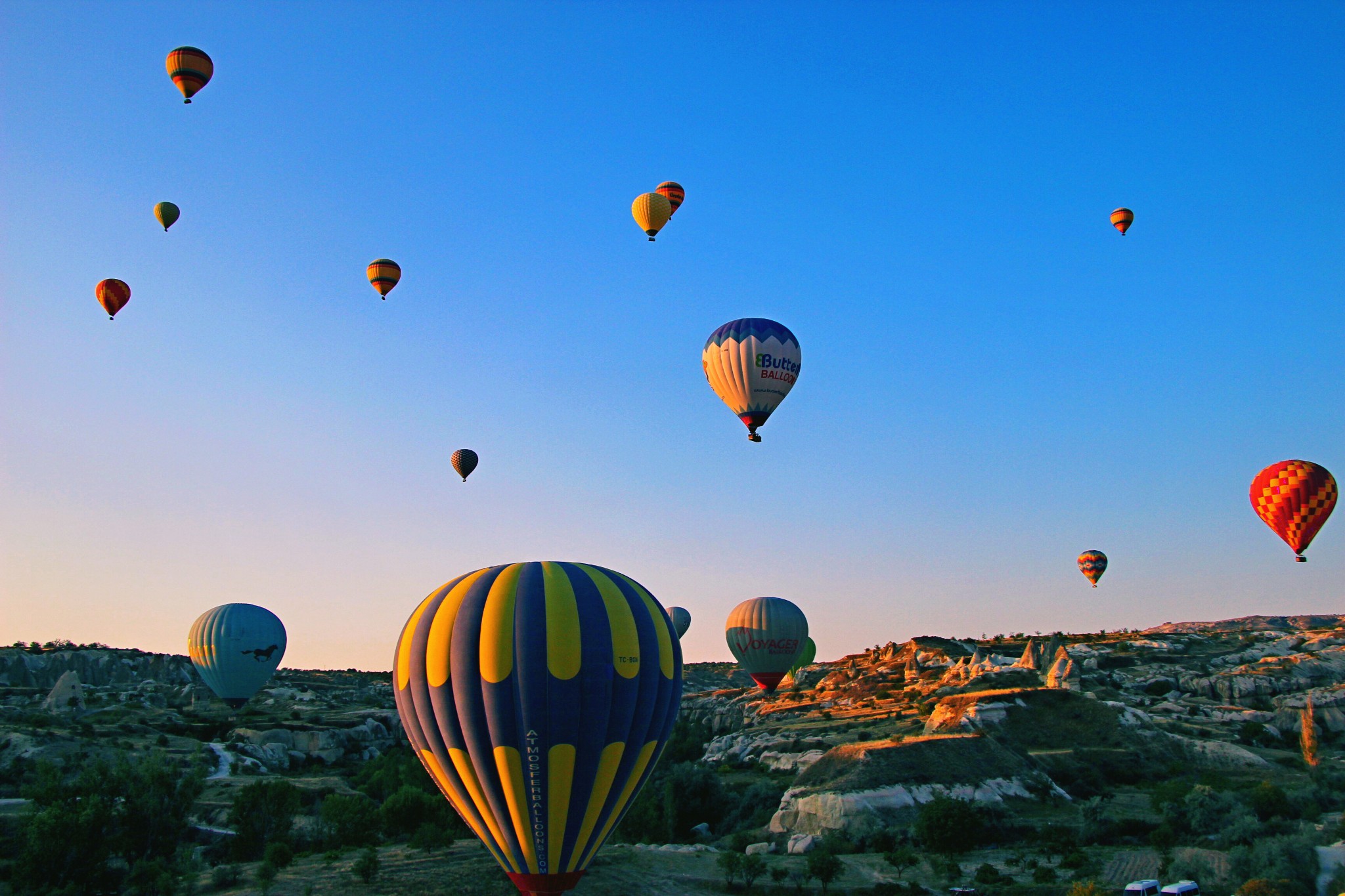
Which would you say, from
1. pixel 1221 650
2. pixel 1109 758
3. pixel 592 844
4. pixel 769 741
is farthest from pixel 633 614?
pixel 1221 650

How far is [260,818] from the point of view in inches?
1655

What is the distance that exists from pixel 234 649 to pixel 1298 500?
65991 mm

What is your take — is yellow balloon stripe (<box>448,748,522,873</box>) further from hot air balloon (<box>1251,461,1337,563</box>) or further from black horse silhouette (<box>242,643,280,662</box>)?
black horse silhouette (<box>242,643,280,662</box>)

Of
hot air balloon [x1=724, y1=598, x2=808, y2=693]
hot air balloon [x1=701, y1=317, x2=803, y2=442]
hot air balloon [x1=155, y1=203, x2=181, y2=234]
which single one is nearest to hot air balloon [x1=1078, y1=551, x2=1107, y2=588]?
hot air balloon [x1=724, y1=598, x2=808, y2=693]

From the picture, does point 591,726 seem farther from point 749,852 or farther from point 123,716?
point 123,716

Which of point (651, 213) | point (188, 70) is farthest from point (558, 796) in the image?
point (188, 70)

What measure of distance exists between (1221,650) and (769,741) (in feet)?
211

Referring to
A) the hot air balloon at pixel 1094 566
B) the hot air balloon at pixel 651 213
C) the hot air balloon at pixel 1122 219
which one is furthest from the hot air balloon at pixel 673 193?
the hot air balloon at pixel 1094 566

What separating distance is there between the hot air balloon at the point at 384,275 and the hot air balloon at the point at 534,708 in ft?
104

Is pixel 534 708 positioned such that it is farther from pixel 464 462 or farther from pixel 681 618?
pixel 681 618

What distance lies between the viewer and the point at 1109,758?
186 feet

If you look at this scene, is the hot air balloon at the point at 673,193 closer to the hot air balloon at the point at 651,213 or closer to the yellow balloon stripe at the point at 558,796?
the hot air balloon at the point at 651,213

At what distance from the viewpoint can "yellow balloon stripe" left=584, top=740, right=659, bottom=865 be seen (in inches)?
958

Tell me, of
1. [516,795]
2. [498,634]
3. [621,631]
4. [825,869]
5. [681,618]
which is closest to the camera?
[516,795]
